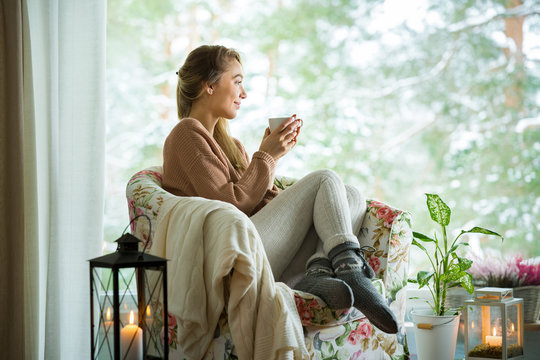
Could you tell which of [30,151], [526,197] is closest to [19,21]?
[30,151]

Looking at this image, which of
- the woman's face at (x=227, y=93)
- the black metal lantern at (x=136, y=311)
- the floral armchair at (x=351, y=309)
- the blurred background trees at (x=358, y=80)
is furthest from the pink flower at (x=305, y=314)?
the blurred background trees at (x=358, y=80)

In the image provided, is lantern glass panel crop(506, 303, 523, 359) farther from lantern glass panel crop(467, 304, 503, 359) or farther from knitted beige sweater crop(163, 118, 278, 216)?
knitted beige sweater crop(163, 118, 278, 216)

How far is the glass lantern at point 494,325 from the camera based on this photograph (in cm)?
204

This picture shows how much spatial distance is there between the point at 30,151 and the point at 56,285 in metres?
0.51

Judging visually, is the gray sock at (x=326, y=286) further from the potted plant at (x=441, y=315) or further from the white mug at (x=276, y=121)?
the potted plant at (x=441, y=315)

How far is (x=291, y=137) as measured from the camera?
1.93 meters

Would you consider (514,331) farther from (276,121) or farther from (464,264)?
(276,121)

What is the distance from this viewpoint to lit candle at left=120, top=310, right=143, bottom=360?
1288 millimetres

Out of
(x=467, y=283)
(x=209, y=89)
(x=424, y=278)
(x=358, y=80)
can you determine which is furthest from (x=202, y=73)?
(x=358, y=80)

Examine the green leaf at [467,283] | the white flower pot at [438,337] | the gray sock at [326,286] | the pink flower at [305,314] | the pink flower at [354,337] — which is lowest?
the white flower pot at [438,337]

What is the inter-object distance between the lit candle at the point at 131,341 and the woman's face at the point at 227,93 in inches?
39.1

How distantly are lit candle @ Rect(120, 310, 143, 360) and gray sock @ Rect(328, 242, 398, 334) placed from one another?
1.74 feet

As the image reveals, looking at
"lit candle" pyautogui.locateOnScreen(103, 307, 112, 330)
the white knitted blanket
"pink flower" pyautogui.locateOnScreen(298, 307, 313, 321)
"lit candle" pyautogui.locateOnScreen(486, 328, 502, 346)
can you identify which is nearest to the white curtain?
the white knitted blanket

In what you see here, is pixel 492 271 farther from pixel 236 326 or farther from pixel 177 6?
pixel 177 6
